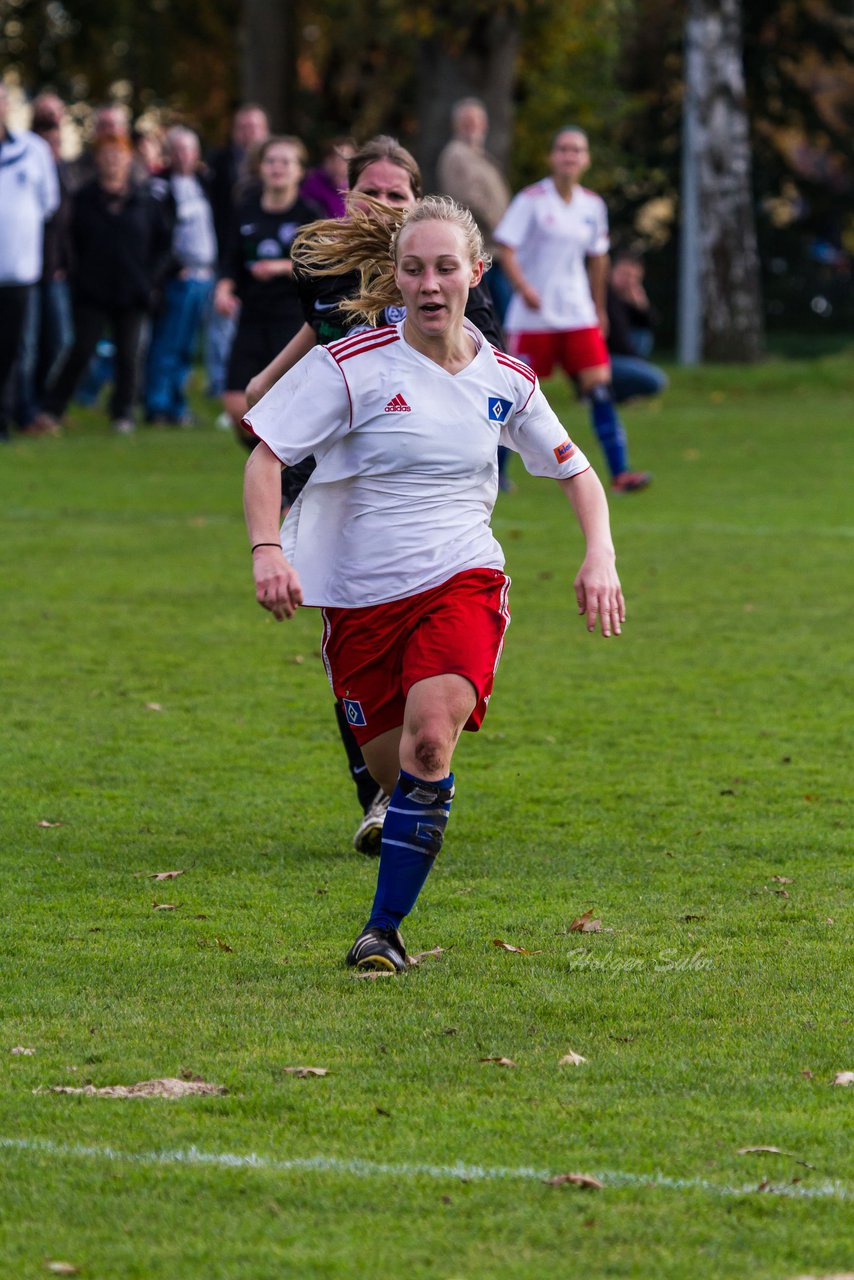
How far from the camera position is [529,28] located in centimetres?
2786

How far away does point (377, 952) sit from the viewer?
17.2 ft

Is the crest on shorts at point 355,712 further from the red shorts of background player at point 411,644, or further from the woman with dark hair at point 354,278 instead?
the woman with dark hair at point 354,278

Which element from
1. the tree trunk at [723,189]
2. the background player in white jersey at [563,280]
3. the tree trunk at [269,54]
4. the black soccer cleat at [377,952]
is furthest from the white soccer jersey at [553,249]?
the tree trunk at [269,54]

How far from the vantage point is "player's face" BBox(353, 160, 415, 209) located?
262 inches

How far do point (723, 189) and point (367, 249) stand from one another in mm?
23301

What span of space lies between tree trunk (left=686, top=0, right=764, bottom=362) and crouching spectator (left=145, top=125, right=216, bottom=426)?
9.82 metres

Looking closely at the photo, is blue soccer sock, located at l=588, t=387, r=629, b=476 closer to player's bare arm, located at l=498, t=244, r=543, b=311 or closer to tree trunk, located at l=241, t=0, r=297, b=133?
player's bare arm, located at l=498, t=244, r=543, b=311

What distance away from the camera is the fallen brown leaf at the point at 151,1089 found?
4.34 meters

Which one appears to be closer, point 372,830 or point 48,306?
point 372,830

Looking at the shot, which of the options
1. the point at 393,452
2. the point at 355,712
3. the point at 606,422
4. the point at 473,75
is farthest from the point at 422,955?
the point at 473,75

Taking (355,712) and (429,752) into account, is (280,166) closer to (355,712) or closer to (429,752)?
(355,712)

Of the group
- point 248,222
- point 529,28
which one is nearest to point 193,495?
point 248,222

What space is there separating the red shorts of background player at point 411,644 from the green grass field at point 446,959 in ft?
2.04

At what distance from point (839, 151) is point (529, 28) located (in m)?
9.92
